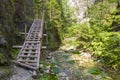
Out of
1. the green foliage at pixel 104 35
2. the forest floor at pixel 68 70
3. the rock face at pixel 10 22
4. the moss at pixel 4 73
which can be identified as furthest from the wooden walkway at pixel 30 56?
the green foliage at pixel 104 35

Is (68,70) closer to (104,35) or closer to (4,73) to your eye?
(104,35)

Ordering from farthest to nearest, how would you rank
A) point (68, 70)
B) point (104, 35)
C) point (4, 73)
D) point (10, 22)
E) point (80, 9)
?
point (80, 9), point (104, 35), point (68, 70), point (10, 22), point (4, 73)

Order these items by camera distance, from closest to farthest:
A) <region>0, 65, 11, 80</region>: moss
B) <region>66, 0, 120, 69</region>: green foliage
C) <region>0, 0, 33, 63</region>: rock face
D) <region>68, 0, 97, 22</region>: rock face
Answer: <region>0, 65, 11, 80</region>: moss → <region>0, 0, 33, 63</region>: rock face → <region>66, 0, 120, 69</region>: green foliage → <region>68, 0, 97, 22</region>: rock face

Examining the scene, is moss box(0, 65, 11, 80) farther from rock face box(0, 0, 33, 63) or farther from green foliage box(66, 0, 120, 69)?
green foliage box(66, 0, 120, 69)

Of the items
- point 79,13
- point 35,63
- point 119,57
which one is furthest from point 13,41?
point 79,13

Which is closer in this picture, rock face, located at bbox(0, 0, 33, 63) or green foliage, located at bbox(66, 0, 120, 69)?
Result: rock face, located at bbox(0, 0, 33, 63)

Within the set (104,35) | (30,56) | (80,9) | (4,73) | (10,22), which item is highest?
(80,9)

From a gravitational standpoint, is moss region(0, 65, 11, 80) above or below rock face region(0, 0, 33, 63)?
below

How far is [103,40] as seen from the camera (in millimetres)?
13852

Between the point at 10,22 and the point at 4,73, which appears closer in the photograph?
the point at 4,73

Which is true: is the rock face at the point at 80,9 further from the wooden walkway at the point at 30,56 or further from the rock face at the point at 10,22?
the wooden walkway at the point at 30,56

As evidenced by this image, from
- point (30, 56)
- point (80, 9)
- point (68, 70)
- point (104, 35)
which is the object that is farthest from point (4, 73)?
point (80, 9)

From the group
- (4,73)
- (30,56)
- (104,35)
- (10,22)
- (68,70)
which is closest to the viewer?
(4,73)

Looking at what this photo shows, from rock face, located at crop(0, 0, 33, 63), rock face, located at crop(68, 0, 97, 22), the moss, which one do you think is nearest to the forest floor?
the moss
